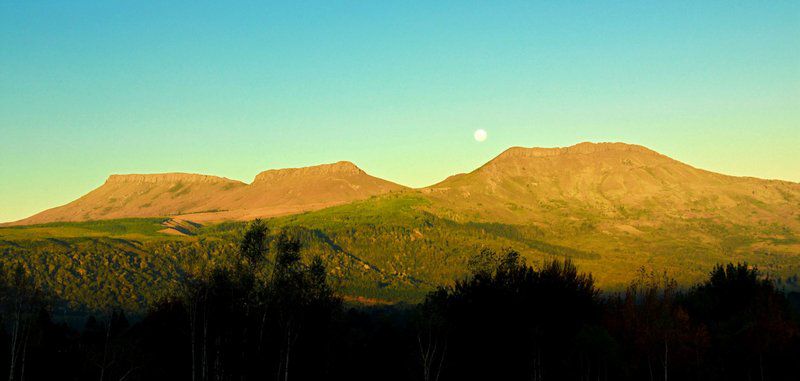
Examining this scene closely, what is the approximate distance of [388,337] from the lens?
11312 cm

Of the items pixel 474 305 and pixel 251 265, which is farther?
pixel 474 305

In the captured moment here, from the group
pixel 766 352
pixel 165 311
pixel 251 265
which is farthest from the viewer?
pixel 165 311

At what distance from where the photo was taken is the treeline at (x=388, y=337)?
280 ft

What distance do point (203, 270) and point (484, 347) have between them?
132 feet

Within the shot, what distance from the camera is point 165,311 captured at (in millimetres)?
105375

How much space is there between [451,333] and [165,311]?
44196 mm

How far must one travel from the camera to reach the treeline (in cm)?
8544

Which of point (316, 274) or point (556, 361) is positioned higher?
point (316, 274)

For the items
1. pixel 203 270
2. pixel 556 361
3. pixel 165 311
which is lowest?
pixel 556 361

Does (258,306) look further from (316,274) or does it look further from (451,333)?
(451,333)

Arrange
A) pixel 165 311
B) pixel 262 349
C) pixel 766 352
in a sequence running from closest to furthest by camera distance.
A: pixel 262 349, pixel 766 352, pixel 165 311

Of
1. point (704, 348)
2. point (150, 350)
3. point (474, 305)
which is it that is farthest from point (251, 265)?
point (704, 348)

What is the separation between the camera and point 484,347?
96.6 m

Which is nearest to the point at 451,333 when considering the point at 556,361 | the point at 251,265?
the point at 556,361
